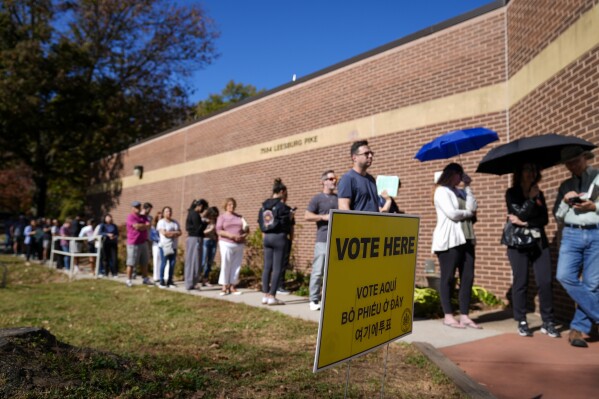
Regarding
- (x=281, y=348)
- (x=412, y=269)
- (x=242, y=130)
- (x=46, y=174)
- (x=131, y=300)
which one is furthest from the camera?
(x=46, y=174)

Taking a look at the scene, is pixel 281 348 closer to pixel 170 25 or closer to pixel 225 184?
pixel 225 184

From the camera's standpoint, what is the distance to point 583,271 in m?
4.34

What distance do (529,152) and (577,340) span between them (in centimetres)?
206

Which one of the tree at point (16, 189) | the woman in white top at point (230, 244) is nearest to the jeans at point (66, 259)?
the woman in white top at point (230, 244)

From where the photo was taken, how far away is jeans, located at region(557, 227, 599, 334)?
420 centimetres

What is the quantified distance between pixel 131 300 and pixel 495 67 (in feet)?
24.2

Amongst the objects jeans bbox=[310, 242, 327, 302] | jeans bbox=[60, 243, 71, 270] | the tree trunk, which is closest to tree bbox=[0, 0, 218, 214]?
the tree trunk

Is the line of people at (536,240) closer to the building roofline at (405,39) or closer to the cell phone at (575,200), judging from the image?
the cell phone at (575,200)

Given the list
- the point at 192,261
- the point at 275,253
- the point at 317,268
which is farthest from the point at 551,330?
the point at 192,261

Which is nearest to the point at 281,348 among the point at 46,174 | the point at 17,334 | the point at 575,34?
the point at 17,334

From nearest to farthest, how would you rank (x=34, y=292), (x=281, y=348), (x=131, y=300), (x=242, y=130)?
(x=281, y=348) → (x=131, y=300) → (x=34, y=292) → (x=242, y=130)

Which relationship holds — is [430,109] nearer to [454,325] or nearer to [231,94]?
[454,325]

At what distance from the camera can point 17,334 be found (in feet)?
9.88

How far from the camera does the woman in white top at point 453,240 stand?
506 centimetres
